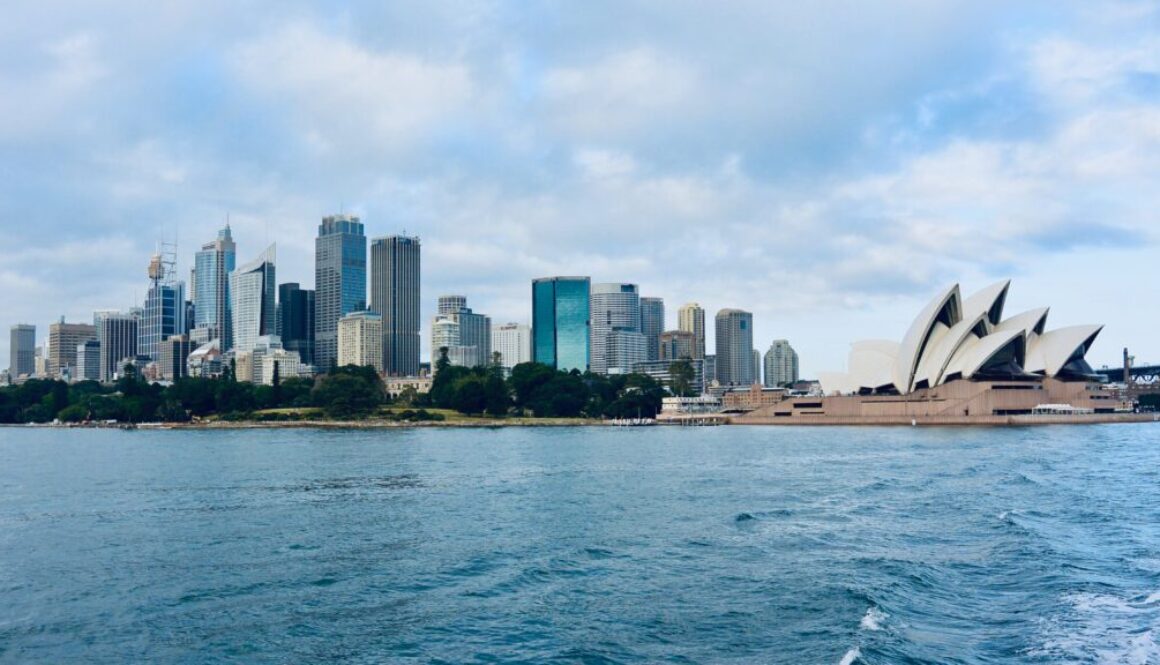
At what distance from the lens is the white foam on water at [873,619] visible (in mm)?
15172

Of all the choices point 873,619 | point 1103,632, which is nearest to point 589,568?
point 873,619

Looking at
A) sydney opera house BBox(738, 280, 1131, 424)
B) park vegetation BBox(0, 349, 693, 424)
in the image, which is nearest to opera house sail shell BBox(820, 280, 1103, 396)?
sydney opera house BBox(738, 280, 1131, 424)

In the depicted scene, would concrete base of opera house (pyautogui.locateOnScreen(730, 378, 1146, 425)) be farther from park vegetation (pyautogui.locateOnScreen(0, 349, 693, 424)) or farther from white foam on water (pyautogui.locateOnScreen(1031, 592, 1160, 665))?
white foam on water (pyautogui.locateOnScreen(1031, 592, 1160, 665))

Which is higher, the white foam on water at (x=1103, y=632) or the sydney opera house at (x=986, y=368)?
the sydney opera house at (x=986, y=368)

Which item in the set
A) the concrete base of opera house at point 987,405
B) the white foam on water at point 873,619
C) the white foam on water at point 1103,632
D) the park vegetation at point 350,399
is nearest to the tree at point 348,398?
the park vegetation at point 350,399

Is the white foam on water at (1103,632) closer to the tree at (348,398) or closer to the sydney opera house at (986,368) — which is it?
the sydney opera house at (986,368)

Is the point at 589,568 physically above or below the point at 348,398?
below

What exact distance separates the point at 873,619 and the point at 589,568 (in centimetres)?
636

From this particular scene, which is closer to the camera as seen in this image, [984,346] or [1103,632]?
[1103,632]

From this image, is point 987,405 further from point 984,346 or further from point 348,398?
point 348,398

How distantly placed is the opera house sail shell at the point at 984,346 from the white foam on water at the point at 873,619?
77324mm

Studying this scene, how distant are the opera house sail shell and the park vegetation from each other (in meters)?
39.9

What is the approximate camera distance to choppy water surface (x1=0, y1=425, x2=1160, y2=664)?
14578mm

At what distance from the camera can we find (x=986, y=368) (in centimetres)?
9238
